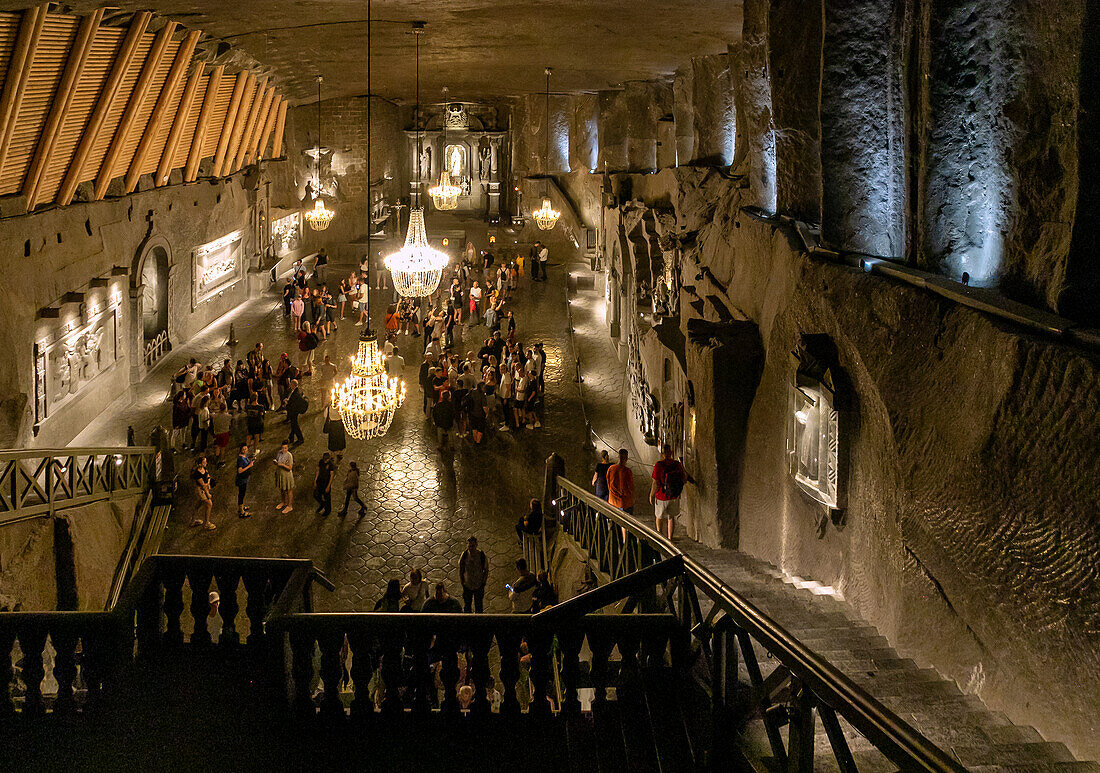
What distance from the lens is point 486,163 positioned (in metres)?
33.6

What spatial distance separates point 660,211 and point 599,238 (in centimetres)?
745

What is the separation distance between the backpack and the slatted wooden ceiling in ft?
24.2

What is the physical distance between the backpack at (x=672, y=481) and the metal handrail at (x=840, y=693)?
4.52 m

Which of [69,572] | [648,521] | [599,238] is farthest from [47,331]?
[599,238]

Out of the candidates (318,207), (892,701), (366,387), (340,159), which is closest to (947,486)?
(892,701)

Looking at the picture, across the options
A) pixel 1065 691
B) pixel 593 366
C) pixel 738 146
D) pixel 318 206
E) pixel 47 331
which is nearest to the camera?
pixel 1065 691

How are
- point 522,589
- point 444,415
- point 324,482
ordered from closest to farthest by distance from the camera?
1. point 522,589
2. point 324,482
3. point 444,415

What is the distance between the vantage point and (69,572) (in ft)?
34.7

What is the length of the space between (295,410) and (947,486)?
997cm

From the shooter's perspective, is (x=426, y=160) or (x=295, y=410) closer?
(x=295, y=410)

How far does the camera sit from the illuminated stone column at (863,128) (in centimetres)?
784

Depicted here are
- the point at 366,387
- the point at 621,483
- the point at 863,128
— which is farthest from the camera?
the point at 366,387

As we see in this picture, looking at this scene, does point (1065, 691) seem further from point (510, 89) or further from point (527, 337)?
point (510, 89)

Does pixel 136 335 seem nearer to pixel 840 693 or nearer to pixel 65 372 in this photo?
pixel 65 372
